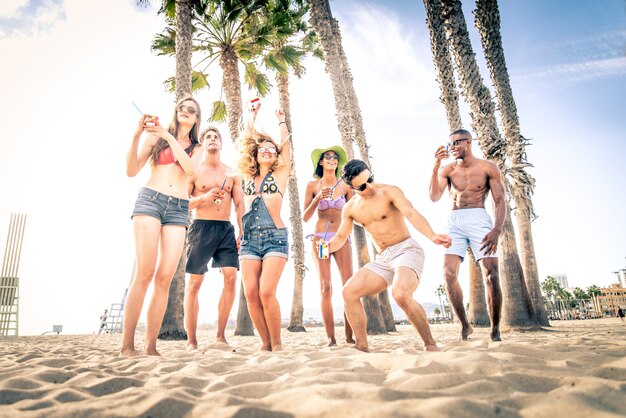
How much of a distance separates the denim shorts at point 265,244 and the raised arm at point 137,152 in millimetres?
1271

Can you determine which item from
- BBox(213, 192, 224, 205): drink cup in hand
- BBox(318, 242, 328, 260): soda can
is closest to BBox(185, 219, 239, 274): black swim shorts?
BBox(213, 192, 224, 205): drink cup in hand

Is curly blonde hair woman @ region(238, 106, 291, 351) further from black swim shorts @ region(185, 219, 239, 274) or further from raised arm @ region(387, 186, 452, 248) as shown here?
raised arm @ region(387, 186, 452, 248)

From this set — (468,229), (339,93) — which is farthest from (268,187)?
(339,93)

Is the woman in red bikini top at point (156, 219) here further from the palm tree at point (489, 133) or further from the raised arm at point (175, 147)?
the palm tree at point (489, 133)

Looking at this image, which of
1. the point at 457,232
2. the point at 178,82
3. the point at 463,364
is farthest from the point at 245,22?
the point at 463,364

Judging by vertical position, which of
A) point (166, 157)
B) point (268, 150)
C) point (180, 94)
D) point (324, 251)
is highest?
point (180, 94)

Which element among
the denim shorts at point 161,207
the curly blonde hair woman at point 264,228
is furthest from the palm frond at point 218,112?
the denim shorts at point 161,207

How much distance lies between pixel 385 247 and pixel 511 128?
6.44 m

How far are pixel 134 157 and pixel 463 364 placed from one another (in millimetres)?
3178

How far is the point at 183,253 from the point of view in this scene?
7.74 metres

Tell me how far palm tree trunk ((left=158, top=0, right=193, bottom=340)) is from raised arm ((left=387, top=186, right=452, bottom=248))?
191 inches

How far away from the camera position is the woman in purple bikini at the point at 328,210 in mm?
4223

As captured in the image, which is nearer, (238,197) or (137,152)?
(137,152)

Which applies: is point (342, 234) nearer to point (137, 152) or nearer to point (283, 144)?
point (283, 144)
